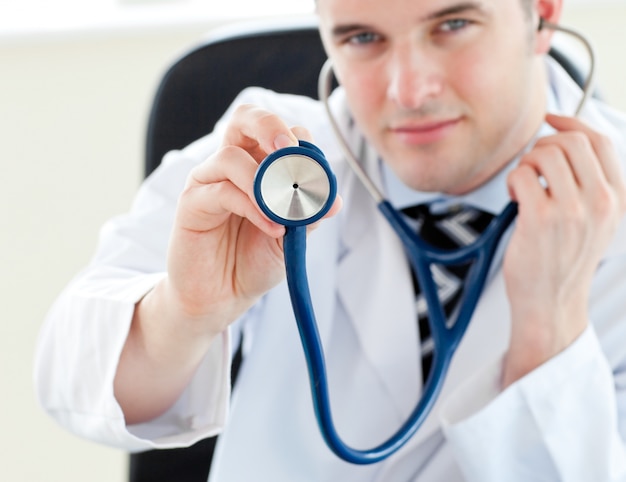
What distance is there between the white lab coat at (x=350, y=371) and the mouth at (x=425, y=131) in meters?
0.12

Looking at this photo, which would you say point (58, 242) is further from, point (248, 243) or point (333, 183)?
point (333, 183)

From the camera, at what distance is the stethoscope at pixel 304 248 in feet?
2.26

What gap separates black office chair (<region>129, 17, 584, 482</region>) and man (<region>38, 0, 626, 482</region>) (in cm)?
10

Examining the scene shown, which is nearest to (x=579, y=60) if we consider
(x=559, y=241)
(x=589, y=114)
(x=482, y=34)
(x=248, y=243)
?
(x=589, y=114)

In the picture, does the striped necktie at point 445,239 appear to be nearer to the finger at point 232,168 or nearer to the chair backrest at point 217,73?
the chair backrest at point 217,73

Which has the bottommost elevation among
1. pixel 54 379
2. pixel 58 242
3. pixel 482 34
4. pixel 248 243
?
pixel 58 242

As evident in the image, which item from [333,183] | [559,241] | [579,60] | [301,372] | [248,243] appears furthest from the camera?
[579,60]

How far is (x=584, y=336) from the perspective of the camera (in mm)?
1052

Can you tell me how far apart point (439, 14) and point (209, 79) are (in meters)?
0.37

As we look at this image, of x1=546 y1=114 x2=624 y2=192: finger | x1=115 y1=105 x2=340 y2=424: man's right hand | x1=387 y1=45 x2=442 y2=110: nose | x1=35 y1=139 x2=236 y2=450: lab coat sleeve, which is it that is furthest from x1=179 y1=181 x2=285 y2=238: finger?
x1=546 y1=114 x2=624 y2=192: finger

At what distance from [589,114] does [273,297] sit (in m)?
0.45

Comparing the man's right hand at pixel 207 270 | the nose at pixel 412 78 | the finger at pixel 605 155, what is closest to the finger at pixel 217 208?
the man's right hand at pixel 207 270

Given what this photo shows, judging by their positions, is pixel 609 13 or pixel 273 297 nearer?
pixel 273 297

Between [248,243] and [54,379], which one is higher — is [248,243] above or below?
above
